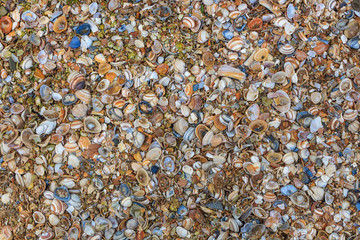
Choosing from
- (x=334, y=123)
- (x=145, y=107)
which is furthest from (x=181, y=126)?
(x=334, y=123)

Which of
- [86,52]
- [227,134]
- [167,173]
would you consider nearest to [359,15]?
[227,134]

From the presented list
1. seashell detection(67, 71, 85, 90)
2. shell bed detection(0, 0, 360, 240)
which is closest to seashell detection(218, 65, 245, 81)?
shell bed detection(0, 0, 360, 240)

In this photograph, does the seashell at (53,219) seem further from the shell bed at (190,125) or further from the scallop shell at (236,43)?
the scallop shell at (236,43)

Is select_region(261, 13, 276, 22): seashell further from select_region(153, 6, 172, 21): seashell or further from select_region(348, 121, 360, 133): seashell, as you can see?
select_region(348, 121, 360, 133): seashell

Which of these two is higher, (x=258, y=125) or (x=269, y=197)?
(x=258, y=125)

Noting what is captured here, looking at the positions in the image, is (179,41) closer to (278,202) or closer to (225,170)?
(225,170)

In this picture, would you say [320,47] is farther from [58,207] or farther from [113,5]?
[58,207]
